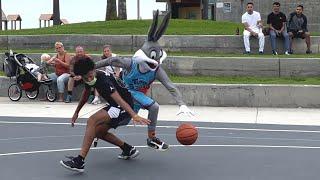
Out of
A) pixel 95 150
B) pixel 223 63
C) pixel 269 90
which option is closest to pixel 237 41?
pixel 223 63

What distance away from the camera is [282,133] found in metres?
12.2

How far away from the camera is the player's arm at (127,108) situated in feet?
26.8

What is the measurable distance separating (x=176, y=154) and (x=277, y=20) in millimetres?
10986

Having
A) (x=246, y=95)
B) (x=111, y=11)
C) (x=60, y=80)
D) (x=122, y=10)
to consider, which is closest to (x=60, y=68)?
(x=60, y=80)

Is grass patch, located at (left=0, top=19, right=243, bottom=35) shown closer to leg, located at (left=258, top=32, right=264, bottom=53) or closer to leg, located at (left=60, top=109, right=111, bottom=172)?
leg, located at (left=258, top=32, right=264, bottom=53)

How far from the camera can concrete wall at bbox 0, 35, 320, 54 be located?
20625mm

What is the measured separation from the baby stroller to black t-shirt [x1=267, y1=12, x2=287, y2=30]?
711 centimetres

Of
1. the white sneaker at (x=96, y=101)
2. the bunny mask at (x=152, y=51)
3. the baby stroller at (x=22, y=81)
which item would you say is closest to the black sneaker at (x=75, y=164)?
the bunny mask at (x=152, y=51)

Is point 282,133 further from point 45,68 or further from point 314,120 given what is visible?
point 45,68

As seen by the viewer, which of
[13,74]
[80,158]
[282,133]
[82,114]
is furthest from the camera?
[13,74]

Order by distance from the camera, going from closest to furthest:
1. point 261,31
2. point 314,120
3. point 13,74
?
point 314,120, point 13,74, point 261,31

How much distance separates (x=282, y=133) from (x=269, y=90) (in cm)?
408

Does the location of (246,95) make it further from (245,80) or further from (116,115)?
(116,115)

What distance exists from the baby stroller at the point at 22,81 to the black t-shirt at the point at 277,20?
23.3ft
